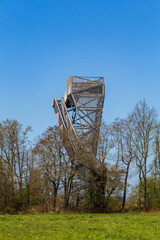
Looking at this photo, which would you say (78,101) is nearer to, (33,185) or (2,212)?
(33,185)

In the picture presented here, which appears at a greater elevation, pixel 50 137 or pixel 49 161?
pixel 50 137

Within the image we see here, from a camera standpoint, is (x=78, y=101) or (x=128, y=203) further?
(x=78, y=101)

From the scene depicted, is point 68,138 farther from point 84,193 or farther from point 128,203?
point 128,203

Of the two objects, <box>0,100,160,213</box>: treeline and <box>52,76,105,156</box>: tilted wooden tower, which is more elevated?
<box>52,76,105,156</box>: tilted wooden tower

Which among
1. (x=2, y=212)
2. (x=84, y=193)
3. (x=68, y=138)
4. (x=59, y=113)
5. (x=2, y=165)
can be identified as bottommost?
(x=2, y=212)

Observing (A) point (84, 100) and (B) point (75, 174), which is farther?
(A) point (84, 100)

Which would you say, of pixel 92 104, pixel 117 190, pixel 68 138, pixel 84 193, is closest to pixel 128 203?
pixel 117 190

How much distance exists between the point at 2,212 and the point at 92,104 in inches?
565

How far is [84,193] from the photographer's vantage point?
902 inches

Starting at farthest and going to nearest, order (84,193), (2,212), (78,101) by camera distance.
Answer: (78,101) < (84,193) < (2,212)

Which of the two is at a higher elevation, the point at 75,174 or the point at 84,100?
the point at 84,100

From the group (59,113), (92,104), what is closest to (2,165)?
(59,113)

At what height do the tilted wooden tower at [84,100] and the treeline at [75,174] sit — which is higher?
the tilted wooden tower at [84,100]

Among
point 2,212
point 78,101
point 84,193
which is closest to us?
point 2,212
